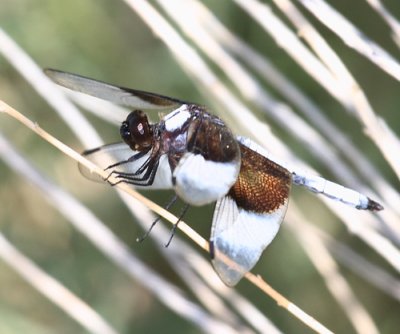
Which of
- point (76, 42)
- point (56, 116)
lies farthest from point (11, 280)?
point (76, 42)

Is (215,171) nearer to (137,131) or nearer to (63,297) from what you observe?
(137,131)

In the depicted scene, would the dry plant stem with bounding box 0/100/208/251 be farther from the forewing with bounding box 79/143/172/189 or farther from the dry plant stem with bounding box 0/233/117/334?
the dry plant stem with bounding box 0/233/117/334

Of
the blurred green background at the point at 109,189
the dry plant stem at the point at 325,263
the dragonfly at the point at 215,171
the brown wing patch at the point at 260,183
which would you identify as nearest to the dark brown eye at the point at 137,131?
the dragonfly at the point at 215,171

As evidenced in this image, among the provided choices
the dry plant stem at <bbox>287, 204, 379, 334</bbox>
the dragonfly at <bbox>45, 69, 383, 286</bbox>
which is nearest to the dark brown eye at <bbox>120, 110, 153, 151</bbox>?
the dragonfly at <bbox>45, 69, 383, 286</bbox>

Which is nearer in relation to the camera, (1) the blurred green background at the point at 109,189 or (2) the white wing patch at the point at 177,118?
(2) the white wing patch at the point at 177,118

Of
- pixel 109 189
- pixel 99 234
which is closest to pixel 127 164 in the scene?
pixel 99 234

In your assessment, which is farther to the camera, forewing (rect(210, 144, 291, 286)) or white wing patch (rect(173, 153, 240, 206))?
forewing (rect(210, 144, 291, 286))

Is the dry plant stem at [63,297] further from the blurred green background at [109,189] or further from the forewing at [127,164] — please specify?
the blurred green background at [109,189]
